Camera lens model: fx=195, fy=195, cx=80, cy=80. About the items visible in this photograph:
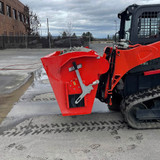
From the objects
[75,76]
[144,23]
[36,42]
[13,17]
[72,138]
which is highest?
[13,17]

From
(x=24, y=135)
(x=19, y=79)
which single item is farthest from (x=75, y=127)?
(x=19, y=79)

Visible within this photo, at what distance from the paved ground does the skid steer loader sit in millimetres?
374

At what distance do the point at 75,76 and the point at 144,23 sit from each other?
1517 mm

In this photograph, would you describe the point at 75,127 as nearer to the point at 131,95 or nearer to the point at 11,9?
the point at 131,95

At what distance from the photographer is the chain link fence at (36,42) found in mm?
25880

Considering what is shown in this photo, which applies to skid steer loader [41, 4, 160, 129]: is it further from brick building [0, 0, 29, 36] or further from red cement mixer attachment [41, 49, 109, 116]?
brick building [0, 0, 29, 36]

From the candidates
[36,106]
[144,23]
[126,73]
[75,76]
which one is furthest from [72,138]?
[144,23]

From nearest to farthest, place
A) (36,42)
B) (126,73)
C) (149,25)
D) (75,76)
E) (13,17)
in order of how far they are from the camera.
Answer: (75,76) → (149,25) → (126,73) → (36,42) → (13,17)

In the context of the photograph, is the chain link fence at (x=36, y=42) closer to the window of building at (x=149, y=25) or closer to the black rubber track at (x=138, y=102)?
the window of building at (x=149, y=25)

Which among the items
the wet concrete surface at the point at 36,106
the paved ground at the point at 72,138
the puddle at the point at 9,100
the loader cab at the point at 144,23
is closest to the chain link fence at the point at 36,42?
the puddle at the point at 9,100

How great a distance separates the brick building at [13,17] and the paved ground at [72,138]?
27.9m

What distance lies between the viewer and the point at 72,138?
3301 millimetres

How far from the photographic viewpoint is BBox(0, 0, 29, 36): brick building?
29.9 m

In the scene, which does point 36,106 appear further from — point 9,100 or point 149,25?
point 149,25
